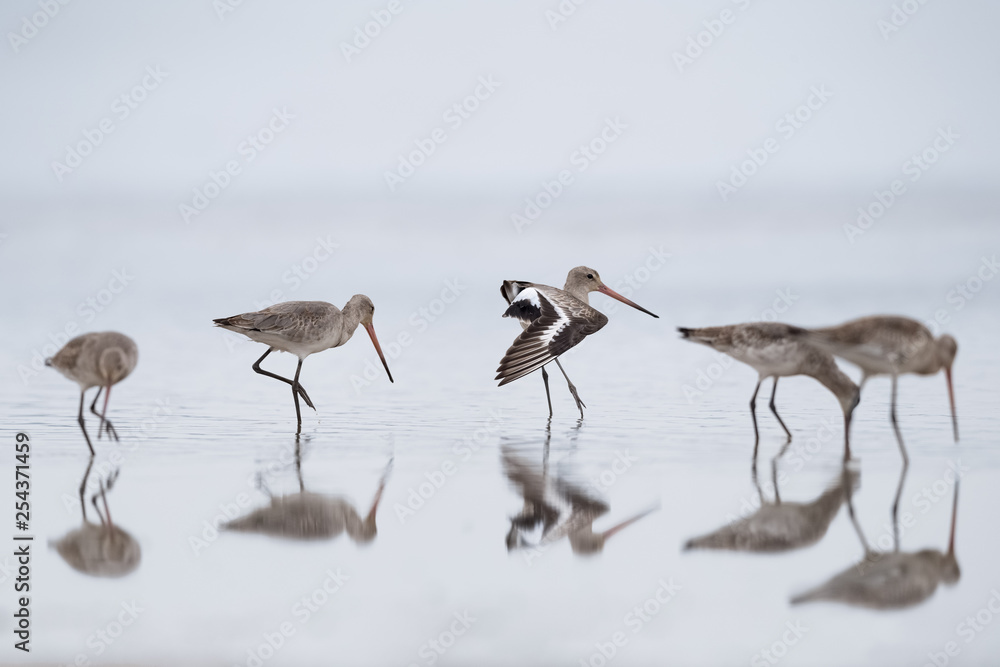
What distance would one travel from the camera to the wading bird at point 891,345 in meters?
6.52

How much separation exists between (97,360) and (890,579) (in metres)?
4.73

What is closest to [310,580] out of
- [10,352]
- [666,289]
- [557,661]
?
[557,661]

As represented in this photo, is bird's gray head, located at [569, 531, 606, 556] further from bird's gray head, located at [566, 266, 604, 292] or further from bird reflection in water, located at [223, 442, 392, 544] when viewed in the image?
bird's gray head, located at [566, 266, 604, 292]

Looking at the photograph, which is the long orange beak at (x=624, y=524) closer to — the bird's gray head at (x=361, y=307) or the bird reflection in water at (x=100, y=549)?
the bird reflection in water at (x=100, y=549)

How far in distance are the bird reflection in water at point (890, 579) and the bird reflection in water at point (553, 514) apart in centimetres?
107

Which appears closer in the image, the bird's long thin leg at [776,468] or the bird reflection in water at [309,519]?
the bird reflection in water at [309,519]

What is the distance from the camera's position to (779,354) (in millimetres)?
7227

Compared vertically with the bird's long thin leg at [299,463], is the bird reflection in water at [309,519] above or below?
below

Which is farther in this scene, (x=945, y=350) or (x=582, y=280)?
(x=582, y=280)
